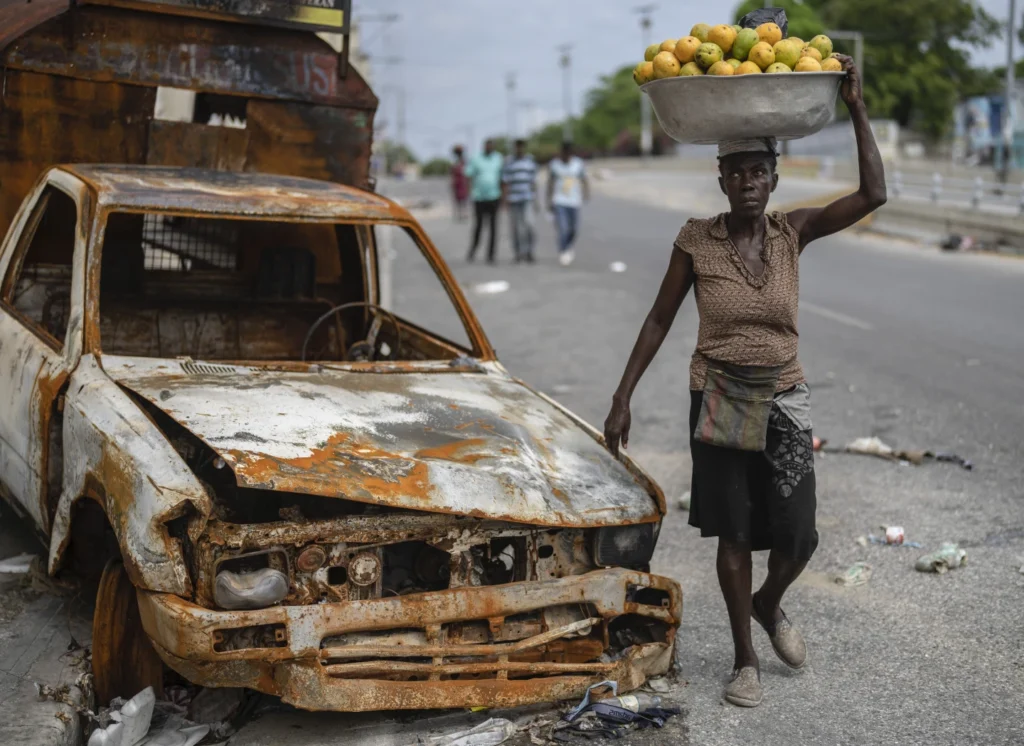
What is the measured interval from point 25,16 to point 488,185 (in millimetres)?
12917

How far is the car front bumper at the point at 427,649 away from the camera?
12.0ft

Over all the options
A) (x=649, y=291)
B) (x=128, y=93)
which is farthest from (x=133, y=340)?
(x=649, y=291)

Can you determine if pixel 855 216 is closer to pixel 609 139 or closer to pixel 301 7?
pixel 301 7

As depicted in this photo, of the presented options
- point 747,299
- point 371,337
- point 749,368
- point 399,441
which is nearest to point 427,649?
point 399,441

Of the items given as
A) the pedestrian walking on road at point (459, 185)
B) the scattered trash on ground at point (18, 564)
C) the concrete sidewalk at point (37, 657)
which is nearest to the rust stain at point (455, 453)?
the concrete sidewalk at point (37, 657)

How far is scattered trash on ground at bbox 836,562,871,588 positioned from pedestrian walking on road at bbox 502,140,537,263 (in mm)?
13719

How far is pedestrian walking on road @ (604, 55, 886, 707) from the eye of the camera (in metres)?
4.14

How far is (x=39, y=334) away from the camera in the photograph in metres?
5.16

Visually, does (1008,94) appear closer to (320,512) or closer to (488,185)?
(488,185)

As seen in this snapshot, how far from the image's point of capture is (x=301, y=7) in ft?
23.9

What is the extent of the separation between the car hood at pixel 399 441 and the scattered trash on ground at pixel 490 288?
10803 mm

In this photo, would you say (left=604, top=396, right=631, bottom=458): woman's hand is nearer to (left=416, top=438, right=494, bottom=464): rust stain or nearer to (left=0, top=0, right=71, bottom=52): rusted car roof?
(left=416, top=438, right=494, bottom=464): rust stain

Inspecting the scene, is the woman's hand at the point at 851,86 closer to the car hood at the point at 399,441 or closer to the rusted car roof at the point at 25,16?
the car hood at the point at 399,441

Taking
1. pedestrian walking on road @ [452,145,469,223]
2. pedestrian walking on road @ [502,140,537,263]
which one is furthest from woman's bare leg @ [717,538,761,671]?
pedestrian walking on road @ [452,145,469,223]
